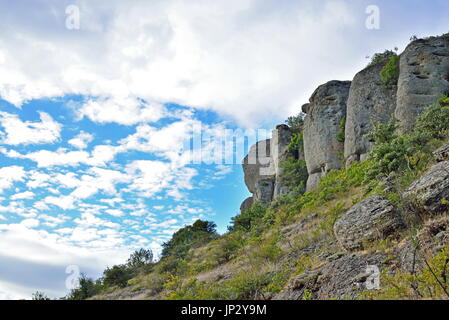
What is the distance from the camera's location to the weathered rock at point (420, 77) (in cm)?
1717

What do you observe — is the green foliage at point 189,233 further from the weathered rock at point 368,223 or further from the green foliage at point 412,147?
the weathered rock at point 368,223

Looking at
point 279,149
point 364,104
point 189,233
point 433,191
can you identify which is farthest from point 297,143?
point 433,191

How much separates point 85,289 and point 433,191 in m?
25.3

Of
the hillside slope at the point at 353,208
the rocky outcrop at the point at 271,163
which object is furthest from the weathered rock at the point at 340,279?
the rocky outcrop at the point at 271,163

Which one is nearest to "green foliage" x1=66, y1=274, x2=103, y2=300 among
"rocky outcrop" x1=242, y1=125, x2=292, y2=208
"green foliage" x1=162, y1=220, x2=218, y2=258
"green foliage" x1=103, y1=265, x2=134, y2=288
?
"green foliage" x1=103, y1=265, x2=134, y2=288

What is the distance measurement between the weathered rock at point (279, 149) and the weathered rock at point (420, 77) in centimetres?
1273

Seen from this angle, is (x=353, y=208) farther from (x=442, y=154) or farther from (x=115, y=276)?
(x=115, y=276)

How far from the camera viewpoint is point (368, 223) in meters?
6.70

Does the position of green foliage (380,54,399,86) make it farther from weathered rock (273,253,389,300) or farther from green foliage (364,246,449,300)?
green foliage (364,246,449,300)

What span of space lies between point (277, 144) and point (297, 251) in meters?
22.2

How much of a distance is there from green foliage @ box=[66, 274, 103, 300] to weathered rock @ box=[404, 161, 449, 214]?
23370mm
